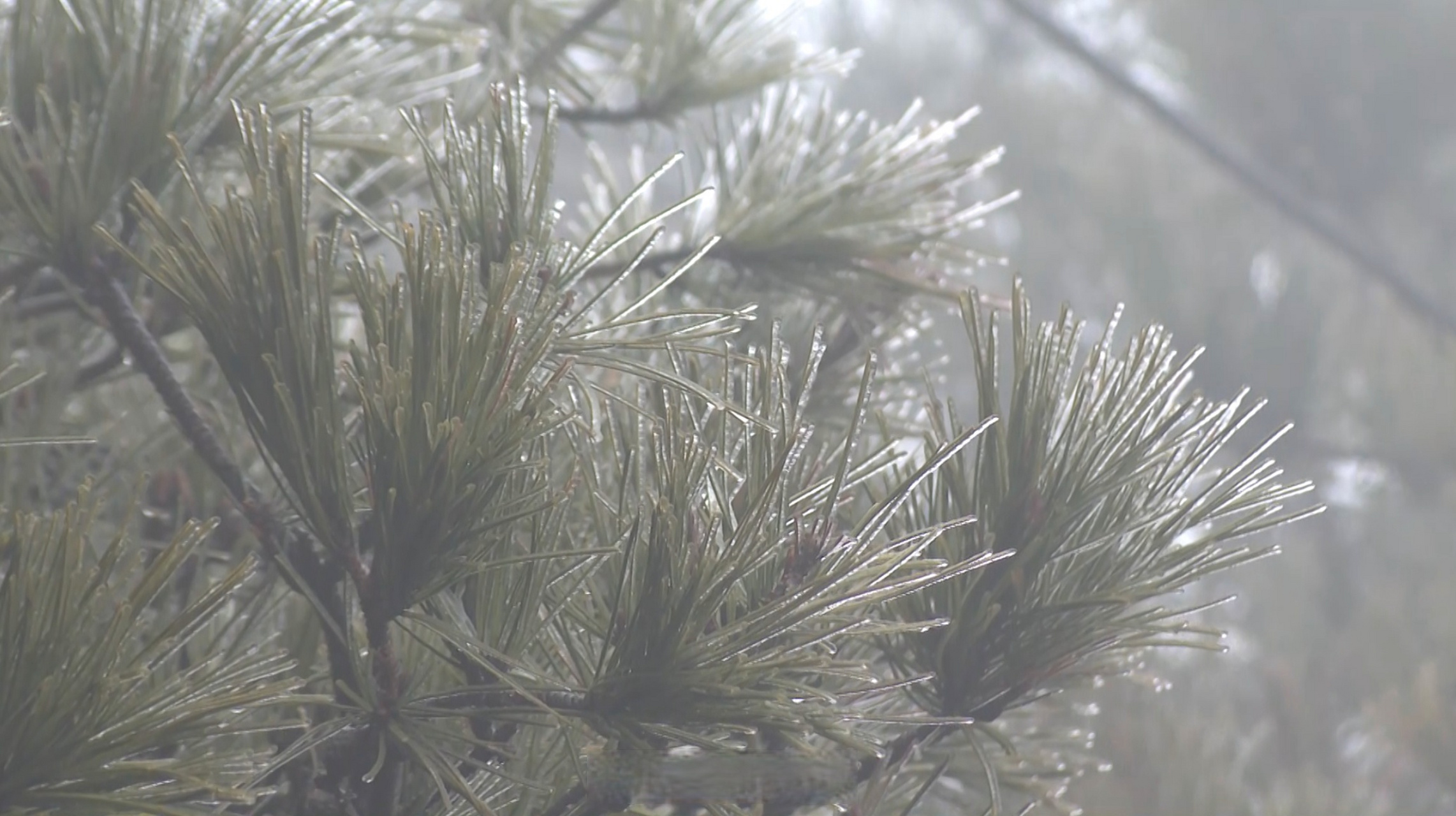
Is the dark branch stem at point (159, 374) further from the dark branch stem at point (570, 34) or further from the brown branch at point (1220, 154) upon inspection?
the brown branch at point (1220, 154)

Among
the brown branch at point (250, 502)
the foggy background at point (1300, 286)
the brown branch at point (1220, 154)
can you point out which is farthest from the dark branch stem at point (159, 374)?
the foggy background at point (1300, 286)

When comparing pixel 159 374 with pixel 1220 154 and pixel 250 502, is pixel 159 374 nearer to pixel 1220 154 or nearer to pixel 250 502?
pixel 250 502

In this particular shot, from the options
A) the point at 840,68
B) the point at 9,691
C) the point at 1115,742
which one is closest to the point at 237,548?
the point at 9,691

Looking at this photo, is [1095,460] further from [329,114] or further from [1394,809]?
[1394,809]

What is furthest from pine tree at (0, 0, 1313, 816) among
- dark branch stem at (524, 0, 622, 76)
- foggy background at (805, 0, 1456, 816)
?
foggy background at (805, 0, 1456, 816)

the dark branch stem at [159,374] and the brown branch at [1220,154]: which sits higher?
the brown branch at [1220,154]
